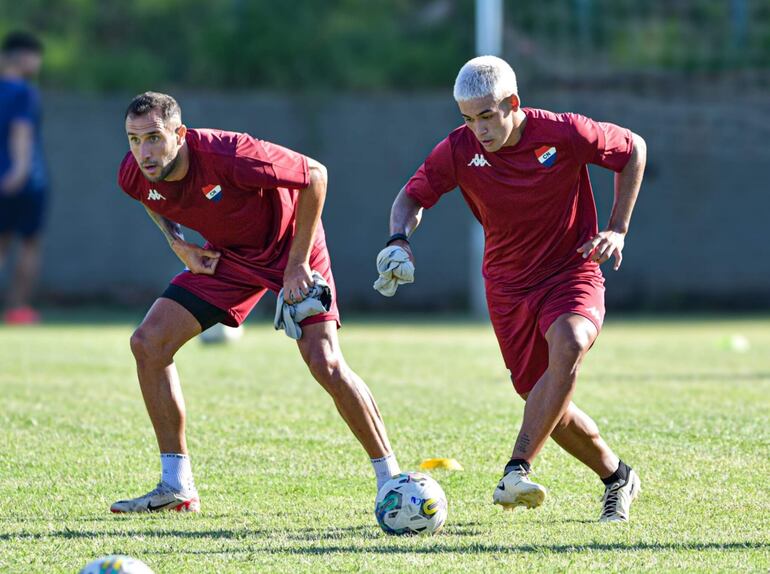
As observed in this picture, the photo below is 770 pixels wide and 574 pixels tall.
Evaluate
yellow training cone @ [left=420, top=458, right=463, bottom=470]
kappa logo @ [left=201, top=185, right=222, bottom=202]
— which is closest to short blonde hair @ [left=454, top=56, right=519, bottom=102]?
kappa logo @ [left=201, top=185, right=222, bottom=202]

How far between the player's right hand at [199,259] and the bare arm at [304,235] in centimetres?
47

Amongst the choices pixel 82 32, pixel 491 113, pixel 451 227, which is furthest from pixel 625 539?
pixel 82 32

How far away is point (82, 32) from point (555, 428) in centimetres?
1778

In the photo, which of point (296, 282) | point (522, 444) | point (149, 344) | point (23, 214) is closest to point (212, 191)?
point (296, 282)

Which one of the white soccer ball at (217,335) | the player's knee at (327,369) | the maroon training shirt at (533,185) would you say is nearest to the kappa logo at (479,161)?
the maroon training shirt at (533,185)

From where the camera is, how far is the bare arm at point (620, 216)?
5996mm

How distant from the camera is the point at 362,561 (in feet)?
16.8

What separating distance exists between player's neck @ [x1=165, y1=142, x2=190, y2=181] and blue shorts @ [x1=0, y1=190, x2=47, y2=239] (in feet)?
32.5

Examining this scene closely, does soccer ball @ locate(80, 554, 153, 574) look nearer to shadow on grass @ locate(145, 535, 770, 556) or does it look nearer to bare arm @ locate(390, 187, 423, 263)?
shadow on grass @ locate(145, 535, 770, 556)

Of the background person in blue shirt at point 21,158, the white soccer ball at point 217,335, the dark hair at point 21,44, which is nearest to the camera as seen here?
the white soccer ball at point 217,335

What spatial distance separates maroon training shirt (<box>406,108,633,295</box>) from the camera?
20.2 ft

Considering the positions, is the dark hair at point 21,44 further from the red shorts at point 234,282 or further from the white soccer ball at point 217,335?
the red shorts at point 234,282

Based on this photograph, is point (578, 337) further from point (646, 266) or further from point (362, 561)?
point (646, 266)

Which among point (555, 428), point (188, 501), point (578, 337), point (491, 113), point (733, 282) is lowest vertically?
point (733, 282)
